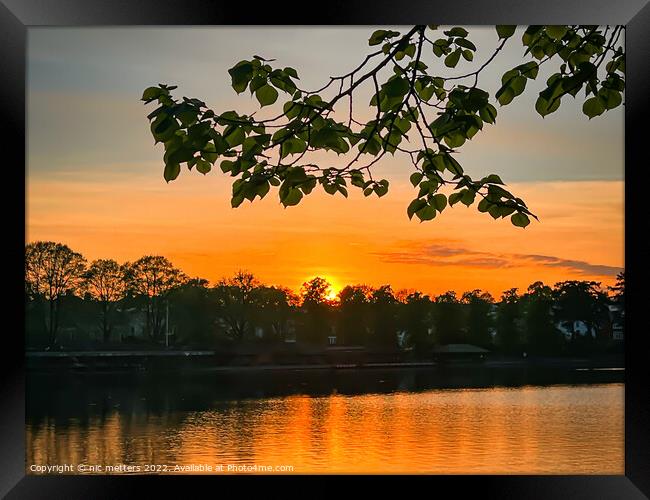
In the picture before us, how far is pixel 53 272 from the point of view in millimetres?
11375

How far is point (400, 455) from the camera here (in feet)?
59.5

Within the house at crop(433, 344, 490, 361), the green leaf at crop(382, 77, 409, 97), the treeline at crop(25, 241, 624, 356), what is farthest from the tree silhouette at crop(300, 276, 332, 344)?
the green leaf at crop(382, 77, 409, 97)

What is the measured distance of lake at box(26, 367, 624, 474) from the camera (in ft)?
57.0

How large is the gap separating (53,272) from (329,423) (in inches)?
376

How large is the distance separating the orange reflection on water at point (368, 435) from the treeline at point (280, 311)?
10.3 ft

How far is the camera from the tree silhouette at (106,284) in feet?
38.4

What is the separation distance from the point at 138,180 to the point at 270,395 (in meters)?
10.2

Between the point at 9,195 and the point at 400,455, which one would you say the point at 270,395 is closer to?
the point at 400,455

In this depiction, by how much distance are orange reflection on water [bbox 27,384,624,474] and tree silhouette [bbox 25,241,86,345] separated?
5141mm

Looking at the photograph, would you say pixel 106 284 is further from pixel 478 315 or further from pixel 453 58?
pixel 453 58

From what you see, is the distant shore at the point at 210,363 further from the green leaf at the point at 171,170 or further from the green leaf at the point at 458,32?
the green leaf at the point at 171,170

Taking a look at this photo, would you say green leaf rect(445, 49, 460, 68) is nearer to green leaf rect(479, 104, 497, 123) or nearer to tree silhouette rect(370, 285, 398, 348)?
green leaf rect(479, 104, 497, 123)

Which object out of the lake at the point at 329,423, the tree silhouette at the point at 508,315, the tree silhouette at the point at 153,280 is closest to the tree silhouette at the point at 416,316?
the tree silhouette at the point at 508,315

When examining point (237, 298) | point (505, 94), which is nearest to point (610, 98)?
point (505, 94)
